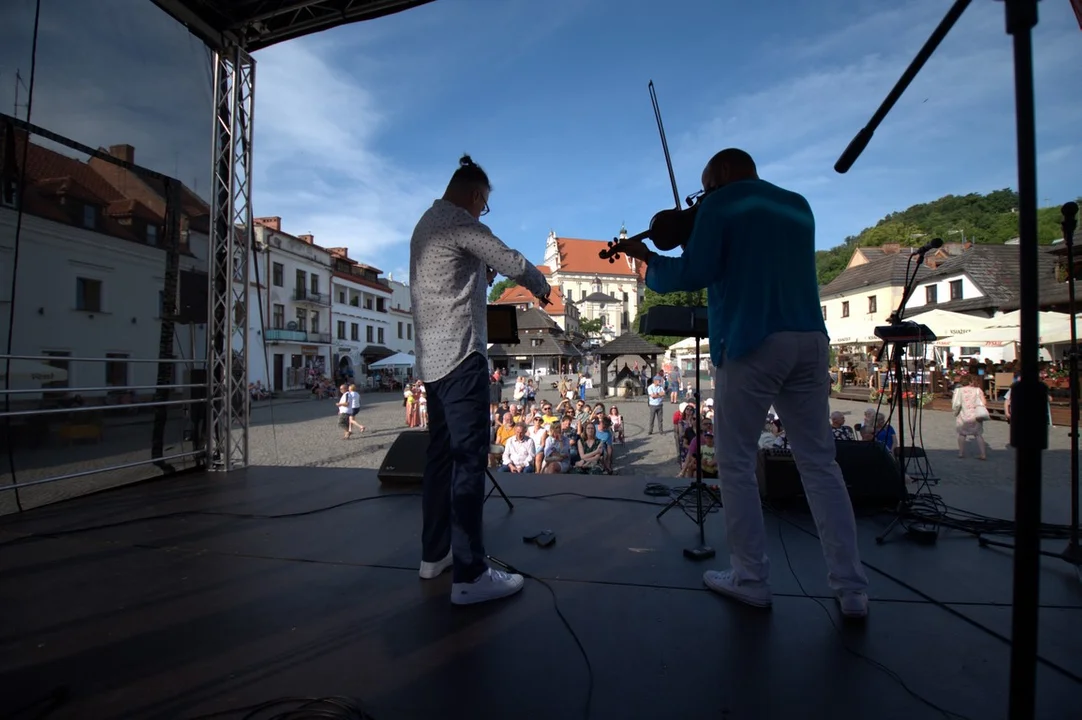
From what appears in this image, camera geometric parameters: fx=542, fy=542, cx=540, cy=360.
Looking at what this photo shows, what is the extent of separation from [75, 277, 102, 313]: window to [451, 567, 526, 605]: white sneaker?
13.7ft

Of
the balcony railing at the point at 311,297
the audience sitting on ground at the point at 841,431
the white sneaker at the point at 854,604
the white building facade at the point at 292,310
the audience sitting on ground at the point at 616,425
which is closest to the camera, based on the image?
the white sneaker at the point at 854,604

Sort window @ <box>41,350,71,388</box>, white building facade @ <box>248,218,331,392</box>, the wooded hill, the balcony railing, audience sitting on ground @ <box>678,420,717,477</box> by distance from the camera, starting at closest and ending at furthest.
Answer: window @ <box>41,350,71,388</box> < audience sitting on ground @ <box>678,420,717,477</box> < white building facade @ <box>248,218,331,392</box> < the balcony railing < the wooded hill

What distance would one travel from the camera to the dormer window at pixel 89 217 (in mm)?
4344

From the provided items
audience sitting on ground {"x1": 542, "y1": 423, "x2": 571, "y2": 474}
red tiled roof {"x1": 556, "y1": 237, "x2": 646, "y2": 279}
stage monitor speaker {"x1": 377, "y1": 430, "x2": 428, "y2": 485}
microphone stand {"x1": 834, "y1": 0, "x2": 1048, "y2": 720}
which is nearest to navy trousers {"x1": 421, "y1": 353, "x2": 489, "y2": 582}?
microphone stand {"x1": 834, "y1": 0, "x2": 1048, "y2": 720}

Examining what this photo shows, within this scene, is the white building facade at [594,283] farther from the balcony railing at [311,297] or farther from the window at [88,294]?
the window at [88,294]

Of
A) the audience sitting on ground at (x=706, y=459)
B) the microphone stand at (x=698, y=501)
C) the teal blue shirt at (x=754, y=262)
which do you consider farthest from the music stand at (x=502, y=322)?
the audience sitting on ground at (x=706, y=459)

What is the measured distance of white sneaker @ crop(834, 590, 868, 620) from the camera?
6.52ft

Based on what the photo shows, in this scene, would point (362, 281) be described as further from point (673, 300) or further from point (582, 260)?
point (582, 260)

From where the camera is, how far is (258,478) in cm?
472

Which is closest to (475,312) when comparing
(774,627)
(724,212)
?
(724,212)

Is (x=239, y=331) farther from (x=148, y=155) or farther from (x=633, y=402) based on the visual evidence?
(x=633, y=402)

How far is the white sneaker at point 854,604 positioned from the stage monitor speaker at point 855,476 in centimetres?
158

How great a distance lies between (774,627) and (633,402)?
23041 millimetres

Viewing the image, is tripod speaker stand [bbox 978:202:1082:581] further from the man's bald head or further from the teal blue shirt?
the man's bald head
